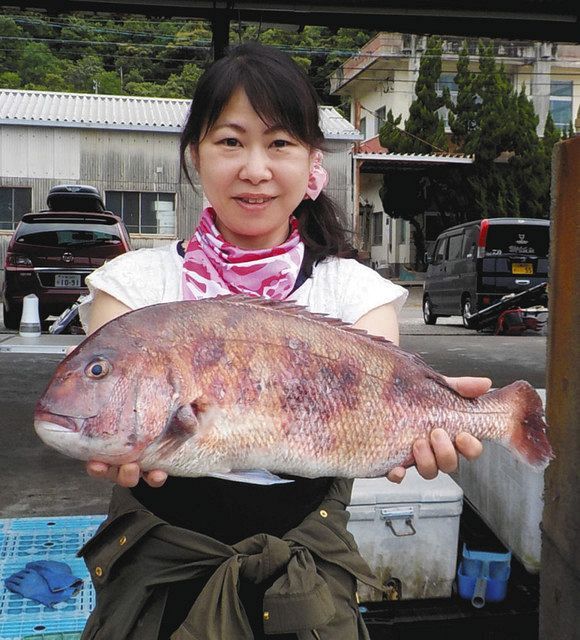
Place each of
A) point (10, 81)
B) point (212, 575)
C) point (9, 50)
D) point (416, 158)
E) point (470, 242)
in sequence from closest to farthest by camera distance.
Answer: point (212, 575) → point (470, 242) → point (416, 158) → point (10, 81) → point (9, 50)

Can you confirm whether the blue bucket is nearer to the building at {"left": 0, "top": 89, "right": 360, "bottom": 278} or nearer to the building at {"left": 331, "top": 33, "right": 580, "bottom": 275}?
the building at {"left": 0, "top": 89, "right": 360, "bottom": 278}

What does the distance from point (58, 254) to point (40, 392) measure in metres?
4.16

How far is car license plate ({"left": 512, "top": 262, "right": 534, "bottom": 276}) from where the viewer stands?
1316cm

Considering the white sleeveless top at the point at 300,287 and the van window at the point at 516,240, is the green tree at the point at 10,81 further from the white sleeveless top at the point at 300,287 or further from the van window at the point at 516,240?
the white sleeveless top at the point at 300,287

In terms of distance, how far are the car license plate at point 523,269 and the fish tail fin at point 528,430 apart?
12.1m

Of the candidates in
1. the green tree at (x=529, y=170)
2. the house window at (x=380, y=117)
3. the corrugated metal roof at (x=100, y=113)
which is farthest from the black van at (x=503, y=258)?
the house window at (x=380, y=117)

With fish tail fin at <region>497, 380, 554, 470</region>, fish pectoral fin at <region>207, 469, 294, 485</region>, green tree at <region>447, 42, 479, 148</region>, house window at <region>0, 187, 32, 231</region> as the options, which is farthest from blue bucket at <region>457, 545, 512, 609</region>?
green tree at <region>447, 42, 479, 148</region>

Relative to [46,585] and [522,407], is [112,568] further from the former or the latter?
[46,585]

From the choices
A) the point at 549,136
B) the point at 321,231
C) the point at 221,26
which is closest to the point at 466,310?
the point at 221,26

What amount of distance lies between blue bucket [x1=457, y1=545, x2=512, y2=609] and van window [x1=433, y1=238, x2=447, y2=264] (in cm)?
1271

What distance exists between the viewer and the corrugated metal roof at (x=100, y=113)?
20.3m

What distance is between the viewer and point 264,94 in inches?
62.7

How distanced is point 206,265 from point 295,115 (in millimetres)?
387

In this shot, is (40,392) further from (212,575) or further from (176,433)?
(176,433)
